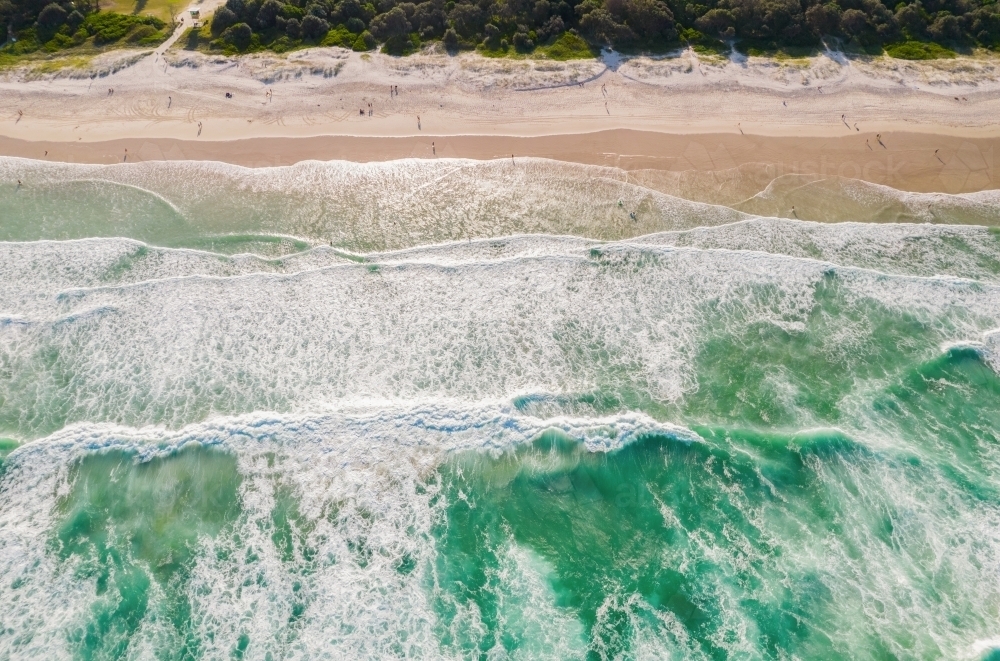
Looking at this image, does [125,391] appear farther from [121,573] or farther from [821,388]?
[821,388]

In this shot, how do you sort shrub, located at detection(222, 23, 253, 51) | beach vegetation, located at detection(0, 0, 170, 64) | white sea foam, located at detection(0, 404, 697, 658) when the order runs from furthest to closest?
beach vegetation, located at detection(0, 0, 170, 64) → shrub, located at detection(222, 23, 253, 51) → white sea foam, located at detection(0, 404, 697, 658)

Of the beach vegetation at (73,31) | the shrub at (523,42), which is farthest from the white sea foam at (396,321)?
the beach vegetation at (73,31)

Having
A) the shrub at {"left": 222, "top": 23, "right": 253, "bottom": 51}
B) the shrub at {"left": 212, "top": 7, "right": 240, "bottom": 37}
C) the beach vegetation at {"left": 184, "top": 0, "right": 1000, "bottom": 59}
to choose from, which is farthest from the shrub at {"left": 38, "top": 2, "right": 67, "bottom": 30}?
the shrub at {"left": 222, "top": 23, "right": 253, "bottom": 51}

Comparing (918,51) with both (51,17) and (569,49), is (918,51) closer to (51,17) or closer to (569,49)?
(569,49)

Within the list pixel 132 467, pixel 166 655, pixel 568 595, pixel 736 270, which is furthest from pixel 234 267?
pixel 736 270

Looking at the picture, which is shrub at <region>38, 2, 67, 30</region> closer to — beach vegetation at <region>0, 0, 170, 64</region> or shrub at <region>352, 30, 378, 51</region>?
beach vegetation at <region>0, 0, 170, 64</region>

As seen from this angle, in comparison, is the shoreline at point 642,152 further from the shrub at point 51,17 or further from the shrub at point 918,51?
the shrub at point 51,17
